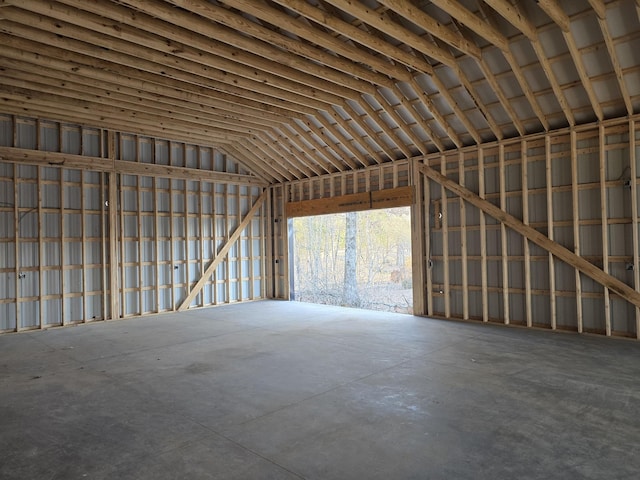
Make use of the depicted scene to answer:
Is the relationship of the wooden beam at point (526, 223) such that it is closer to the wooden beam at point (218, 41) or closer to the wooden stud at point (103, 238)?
the wooden beam at point (218, 41)

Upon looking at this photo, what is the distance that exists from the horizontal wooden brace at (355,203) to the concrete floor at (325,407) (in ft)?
11.8

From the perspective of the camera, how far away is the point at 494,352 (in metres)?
6.57

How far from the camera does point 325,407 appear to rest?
14.7 ft

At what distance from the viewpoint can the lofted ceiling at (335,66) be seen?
225 inches

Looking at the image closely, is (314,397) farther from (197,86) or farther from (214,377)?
(197,86)

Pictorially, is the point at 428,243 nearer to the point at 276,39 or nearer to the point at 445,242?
the point at 445,242

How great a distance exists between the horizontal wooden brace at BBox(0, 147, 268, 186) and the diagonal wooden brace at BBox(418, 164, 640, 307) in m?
5.84

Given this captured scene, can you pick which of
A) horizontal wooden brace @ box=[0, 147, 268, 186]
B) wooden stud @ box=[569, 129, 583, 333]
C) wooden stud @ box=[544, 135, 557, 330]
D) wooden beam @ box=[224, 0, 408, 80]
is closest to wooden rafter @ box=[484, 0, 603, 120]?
wooden stud @ box=[569, 129, 583, 333]

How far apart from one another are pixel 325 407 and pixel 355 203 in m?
→ 7.43

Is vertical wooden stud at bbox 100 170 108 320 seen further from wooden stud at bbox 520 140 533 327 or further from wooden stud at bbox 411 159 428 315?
wooden stud at bbox 520 140 533 327

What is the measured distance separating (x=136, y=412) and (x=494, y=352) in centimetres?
503

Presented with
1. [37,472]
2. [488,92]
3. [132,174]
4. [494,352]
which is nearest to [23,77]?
[132,174]

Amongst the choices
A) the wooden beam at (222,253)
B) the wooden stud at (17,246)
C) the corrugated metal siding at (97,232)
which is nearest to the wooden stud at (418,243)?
the wooden beam at (222,253)

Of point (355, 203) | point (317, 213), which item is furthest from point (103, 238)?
point (355, 203)
